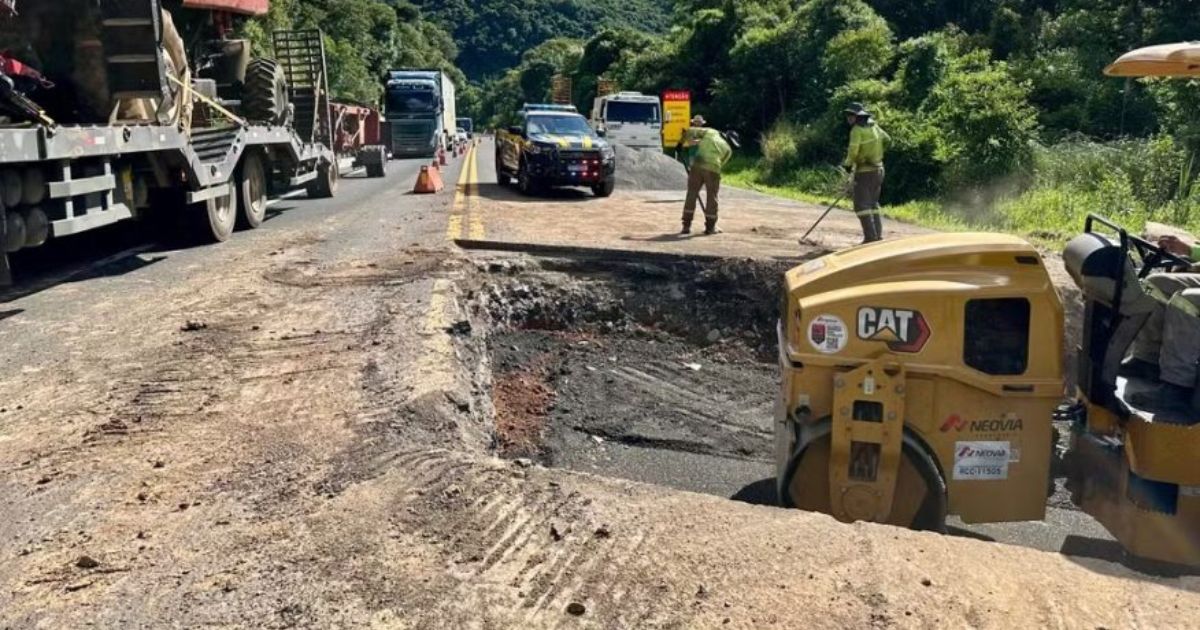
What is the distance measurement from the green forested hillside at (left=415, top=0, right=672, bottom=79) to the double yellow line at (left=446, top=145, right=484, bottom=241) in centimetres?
12701

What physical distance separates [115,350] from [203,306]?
135cm

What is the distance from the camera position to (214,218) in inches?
431

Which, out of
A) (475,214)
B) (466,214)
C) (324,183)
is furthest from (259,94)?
(324,183)

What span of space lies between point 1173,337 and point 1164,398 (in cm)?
30

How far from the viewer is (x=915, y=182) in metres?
21.0

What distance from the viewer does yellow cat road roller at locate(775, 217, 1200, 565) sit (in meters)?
4.25

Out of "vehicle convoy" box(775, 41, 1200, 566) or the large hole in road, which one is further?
the large hole in road

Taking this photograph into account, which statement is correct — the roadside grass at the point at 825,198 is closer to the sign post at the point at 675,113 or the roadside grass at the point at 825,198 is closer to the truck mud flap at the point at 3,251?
the sign post at the point at 675,113

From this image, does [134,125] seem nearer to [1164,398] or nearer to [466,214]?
[466,214]

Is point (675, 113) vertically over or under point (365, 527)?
over

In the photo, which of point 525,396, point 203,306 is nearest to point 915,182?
point 525,396

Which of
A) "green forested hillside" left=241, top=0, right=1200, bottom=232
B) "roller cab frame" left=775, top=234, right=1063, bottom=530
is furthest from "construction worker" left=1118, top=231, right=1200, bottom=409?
"green forested hillside" left=241, top=0, right=1200, bottom=232

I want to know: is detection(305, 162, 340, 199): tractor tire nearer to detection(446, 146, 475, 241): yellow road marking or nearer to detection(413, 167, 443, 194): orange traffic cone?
detection(413, 167, 443, 194): orange traffic cone

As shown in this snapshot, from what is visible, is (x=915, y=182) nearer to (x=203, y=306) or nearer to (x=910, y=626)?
(x=203, y=306)
